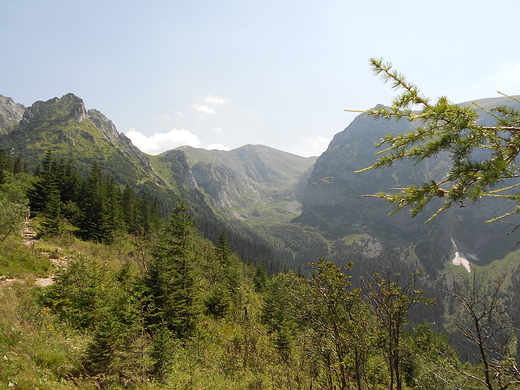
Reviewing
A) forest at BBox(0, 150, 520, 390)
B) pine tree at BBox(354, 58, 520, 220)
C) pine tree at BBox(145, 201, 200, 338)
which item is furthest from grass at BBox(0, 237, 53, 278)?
pine tree at BBox(354, 58, 520, 220)

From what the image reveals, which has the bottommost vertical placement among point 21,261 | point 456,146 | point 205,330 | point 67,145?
point 205,330

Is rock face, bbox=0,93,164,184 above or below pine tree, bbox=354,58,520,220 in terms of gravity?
above

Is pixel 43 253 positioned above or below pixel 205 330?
above

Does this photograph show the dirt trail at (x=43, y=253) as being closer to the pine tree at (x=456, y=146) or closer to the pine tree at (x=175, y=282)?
the pine tree at (x=175, y=282)

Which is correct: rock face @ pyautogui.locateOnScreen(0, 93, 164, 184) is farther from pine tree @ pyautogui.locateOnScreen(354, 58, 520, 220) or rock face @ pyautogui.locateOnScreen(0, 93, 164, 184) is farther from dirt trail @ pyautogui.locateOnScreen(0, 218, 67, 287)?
pine tree @ pyautogui.locateOnScreen(354, 58, 520, 220)

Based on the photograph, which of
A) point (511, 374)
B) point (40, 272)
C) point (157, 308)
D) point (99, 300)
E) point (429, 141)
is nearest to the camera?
point (429, 141)

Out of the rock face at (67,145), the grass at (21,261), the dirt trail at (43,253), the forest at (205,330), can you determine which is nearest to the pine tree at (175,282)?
the forest at (205,330)

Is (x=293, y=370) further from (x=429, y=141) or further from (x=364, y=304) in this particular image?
(x=429, y=141)

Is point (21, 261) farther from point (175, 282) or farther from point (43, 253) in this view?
point (175, 282)

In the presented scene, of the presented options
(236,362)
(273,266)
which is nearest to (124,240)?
(236,362)

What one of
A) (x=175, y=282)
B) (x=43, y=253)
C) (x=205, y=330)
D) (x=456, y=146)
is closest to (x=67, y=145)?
(x=43, y=253)

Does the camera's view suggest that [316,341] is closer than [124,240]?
Yes

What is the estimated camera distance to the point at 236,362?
12.0 meters

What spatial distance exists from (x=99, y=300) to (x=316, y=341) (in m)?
9.56
